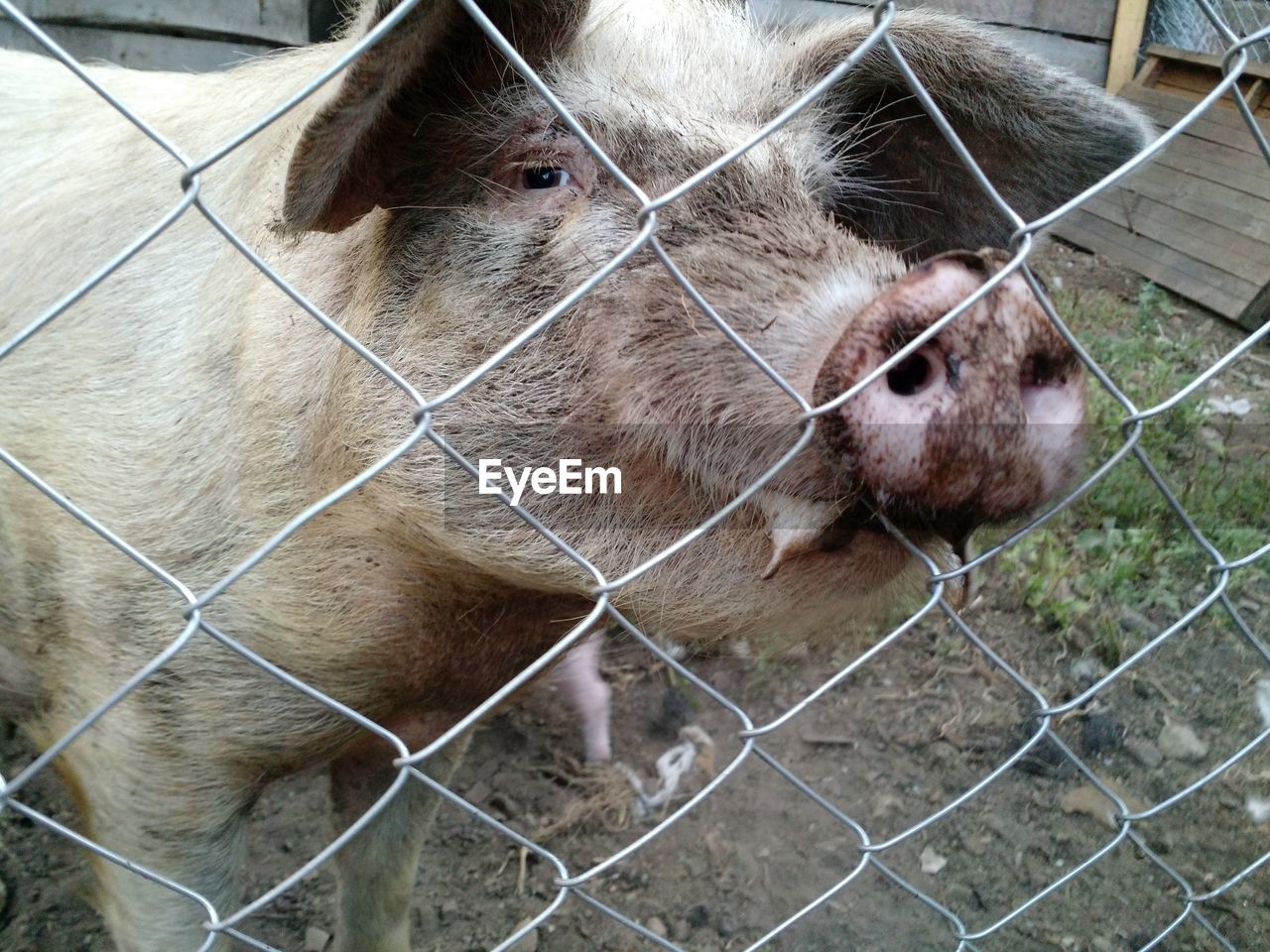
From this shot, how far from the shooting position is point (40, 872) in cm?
268

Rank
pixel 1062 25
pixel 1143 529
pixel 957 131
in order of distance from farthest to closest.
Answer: pixel 1062 25 → pixel 1143 529 → pixel 957 131

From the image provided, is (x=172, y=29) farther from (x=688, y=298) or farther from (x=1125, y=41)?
(x=1125, y=41)

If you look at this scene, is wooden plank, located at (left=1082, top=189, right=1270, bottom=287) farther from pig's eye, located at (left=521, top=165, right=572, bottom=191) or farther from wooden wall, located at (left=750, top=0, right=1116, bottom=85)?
pig's eye, located at (left=521, top=165, right=572, bottom=191)

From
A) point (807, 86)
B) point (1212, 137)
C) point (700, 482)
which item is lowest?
point (1212, 137)

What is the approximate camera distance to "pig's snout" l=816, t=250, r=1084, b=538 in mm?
1123

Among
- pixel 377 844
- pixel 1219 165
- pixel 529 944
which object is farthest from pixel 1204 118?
pixel 377 844

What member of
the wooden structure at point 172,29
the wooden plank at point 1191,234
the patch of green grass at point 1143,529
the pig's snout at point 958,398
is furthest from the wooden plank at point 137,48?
the wooden plank at point 1191,234

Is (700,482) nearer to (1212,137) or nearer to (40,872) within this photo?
(40,872)

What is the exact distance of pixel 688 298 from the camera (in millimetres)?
1447

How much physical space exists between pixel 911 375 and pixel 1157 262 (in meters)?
5.52

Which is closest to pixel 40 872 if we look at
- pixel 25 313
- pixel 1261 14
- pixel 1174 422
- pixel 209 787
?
pixel 209 787

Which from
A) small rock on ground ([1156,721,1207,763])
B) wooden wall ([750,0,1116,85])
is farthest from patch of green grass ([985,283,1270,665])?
wooden wall ([750,0,1116,85])

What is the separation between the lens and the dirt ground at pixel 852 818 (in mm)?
2574

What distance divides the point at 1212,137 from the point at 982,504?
5.71 m
